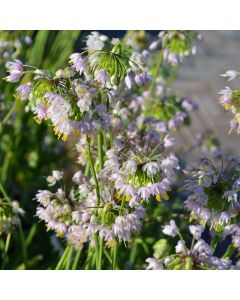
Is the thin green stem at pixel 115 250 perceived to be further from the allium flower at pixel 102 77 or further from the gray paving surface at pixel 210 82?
the gray paving surface at pixel 210 82

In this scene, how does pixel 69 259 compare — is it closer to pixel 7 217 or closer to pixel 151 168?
pixel 7 217

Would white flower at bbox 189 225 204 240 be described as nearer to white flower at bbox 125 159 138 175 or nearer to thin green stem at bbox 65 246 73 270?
white flower at bbox 125 159 138 175

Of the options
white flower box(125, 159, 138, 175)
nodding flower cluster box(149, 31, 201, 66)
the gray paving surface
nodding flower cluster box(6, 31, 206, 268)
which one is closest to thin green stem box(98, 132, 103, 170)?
nodding flower cluster box(6, 31, 206, 268)

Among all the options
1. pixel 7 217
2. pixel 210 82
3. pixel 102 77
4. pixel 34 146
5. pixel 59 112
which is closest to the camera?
pixel 59 112

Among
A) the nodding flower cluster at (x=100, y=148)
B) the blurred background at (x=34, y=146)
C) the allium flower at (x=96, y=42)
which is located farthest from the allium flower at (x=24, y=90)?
the blurred background at (x=34, y=146)

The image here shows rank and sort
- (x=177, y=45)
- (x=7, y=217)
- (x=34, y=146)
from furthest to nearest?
1. (x=34, y=146)
2. (x=177, y=45)
3. (x=7, y=217)

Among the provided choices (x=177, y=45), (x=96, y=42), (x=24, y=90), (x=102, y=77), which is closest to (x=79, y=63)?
(x=102, y=77)

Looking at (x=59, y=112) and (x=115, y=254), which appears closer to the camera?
(x=59, y=112)
